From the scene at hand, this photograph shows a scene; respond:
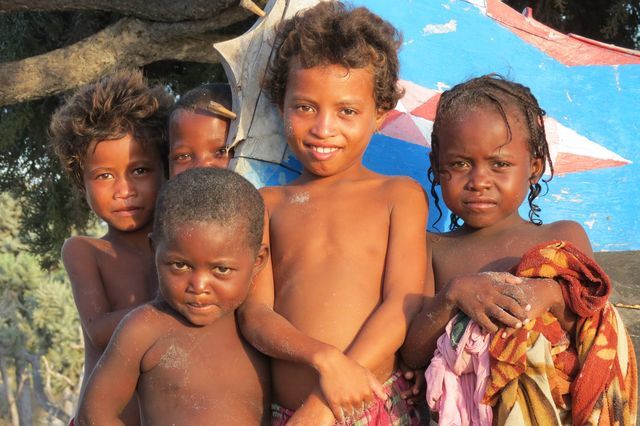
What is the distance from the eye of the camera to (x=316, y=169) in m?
2.85

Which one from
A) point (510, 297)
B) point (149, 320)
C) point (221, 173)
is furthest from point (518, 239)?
point (149, 320)

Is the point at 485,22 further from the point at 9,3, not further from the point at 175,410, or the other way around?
the point at 9,3

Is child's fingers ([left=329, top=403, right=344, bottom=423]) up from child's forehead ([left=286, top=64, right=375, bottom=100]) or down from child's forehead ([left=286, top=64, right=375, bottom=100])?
down

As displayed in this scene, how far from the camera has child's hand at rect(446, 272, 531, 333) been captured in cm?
231

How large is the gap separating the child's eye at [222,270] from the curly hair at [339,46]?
0.76 m

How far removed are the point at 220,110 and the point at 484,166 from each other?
1.04 meters

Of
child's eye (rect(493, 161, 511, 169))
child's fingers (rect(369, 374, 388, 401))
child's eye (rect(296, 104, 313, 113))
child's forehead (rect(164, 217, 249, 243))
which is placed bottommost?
child's fingers (rect(369, 374, 388, 401))

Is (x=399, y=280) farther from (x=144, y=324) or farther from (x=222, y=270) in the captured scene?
(x=144, y=324)

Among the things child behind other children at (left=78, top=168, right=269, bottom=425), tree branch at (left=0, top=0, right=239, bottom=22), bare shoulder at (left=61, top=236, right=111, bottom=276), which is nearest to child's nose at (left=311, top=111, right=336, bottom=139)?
child behind other children at (left=78, top=168, right=269, bottom=425)

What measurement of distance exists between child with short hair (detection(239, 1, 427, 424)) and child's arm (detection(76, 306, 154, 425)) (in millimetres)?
330

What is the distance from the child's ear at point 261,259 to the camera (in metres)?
2.64

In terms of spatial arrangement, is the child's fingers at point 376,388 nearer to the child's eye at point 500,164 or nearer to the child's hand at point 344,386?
the child's hand at point 344,386

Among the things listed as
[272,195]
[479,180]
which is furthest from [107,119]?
[479,180]

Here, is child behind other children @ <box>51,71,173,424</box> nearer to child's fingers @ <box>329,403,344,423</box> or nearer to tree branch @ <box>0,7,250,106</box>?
child's fingers @ <box>329,403,344,423</box>
